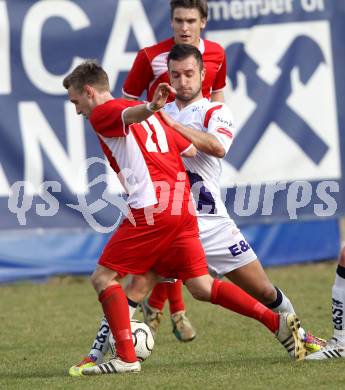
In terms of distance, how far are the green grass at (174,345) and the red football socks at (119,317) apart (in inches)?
6.6

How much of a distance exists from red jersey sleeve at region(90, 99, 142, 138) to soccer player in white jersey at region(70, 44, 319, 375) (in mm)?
569

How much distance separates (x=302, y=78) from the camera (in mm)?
11867

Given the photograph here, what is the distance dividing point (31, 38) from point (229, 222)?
5.37m

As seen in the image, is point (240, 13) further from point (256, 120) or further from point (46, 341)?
point (46, 341)

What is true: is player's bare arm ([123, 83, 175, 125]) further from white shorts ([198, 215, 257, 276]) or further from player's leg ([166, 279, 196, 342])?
player's leg ([166, 279, 196, 342])

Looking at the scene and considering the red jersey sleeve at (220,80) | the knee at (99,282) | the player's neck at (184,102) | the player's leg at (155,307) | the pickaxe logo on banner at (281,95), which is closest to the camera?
the knee at (99,282)

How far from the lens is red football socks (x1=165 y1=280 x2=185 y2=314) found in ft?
25.4

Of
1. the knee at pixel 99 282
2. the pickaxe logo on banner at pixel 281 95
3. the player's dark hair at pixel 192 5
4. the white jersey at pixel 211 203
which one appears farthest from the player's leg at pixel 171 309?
the pickaxe logo on banner at pixel 281 95

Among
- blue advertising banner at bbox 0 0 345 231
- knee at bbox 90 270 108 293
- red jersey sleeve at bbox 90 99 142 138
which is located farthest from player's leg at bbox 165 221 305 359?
blue advertising banner at bbox 0 0 345 231

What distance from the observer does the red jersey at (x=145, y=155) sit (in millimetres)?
5996

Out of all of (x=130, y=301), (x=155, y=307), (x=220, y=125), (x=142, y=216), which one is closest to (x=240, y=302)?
(x=130, y=301)

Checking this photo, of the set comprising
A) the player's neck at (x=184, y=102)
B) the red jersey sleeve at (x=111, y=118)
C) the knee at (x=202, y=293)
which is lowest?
the knee at (x=202, y=293)

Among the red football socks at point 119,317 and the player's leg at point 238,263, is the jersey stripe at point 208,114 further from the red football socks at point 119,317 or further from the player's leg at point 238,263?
the red football socks at point 119,317

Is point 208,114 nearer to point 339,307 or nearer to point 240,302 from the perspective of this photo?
point 240,302
